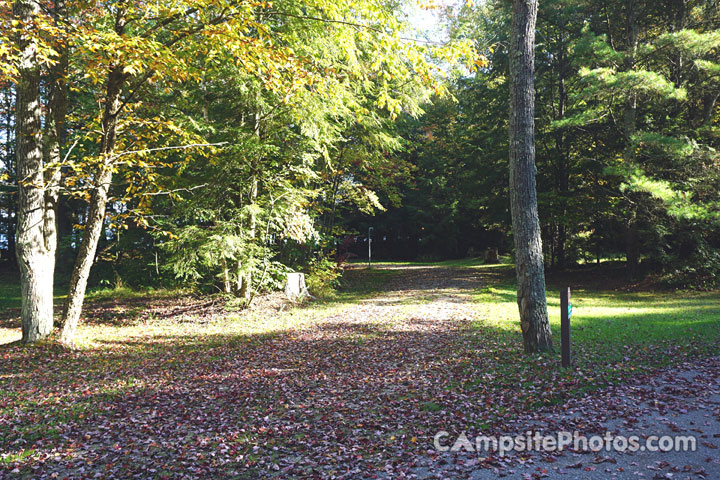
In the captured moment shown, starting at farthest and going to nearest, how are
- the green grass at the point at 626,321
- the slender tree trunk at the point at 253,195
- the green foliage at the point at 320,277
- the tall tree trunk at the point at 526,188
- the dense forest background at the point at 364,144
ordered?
1. the green foliage at the point at 320,277
2. the slender tree trunk at the point at 253,195
3. the dense forest background at the point at 364,144
4. the green grass at the point at 626,321
5. the tall tree trunk at the point at 526,188

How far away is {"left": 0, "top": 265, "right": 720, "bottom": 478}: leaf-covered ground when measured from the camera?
379 cm

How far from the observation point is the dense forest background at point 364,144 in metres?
9.05

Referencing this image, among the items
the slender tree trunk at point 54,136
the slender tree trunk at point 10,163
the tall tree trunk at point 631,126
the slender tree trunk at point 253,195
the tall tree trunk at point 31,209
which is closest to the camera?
the tall tree trunk at point 31,209

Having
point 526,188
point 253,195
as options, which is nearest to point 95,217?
point 253,195

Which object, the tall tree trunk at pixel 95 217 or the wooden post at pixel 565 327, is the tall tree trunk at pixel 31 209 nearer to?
the tall tree trunk at pixel 95 217

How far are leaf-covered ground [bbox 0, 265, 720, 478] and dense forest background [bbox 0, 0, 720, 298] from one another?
2618mm

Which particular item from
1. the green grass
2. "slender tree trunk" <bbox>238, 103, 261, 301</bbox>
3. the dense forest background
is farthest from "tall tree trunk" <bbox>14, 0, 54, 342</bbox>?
the green grass

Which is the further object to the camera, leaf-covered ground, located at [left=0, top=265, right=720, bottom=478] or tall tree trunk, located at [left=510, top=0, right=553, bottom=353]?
tall tree trunk, located at [left=510, top=0, right=553, bottom=353]

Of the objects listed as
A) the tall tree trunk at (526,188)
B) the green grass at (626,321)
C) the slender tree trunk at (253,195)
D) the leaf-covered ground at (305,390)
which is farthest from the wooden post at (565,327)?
the slender tree trunk at (253,195)

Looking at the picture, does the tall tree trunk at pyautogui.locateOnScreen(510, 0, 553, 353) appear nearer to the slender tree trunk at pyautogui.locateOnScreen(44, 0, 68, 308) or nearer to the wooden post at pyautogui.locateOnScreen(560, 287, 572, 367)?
the wooden post at pyautogui.locateOnScreen(560, 287, 572, 367)

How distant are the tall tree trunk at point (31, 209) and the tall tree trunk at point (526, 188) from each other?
25.9ft

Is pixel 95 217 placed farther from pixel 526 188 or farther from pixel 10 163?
pixel 10 163

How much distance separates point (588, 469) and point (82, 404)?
5478 mm

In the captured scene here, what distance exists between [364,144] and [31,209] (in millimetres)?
10890
